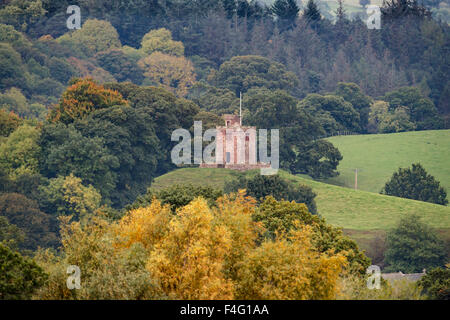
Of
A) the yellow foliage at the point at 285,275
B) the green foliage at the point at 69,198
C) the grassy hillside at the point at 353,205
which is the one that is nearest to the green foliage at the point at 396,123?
the grassy hillside at the point at 353,205

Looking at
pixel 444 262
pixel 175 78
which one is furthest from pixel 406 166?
pixel 175 78

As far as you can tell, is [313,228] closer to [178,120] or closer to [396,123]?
[178,120]

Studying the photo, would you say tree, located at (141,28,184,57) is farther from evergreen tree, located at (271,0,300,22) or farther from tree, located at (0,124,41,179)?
tree, located at (0,124,41,179)

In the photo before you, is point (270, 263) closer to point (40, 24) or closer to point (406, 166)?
point (406, 166)

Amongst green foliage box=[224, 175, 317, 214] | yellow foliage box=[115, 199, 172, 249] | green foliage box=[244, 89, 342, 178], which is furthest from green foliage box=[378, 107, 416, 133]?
yellow foliage box=[115, 199, 172, 249]

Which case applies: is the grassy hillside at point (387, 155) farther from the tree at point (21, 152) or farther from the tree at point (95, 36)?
the tree at point (95, 36)

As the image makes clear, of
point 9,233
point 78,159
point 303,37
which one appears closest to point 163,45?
point 303,37
